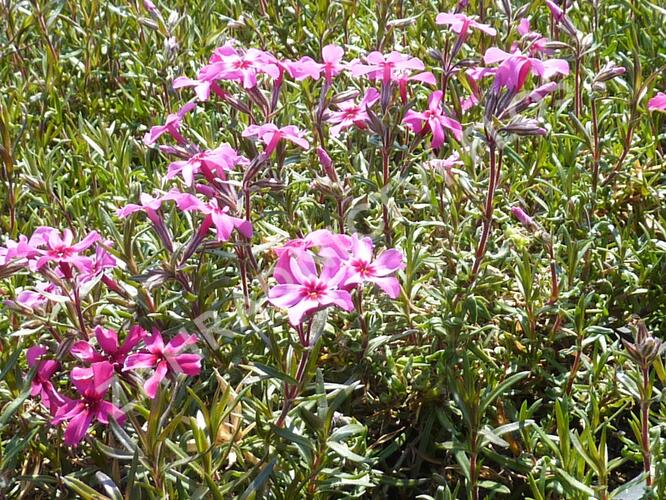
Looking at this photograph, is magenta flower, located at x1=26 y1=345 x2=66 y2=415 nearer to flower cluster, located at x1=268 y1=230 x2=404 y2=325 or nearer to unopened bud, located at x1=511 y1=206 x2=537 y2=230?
flower cluster, located at x1=268 y1=230 x2=404 y2=325

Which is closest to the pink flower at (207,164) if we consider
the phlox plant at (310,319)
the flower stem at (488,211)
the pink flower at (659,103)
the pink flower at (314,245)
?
the phlox plant at (310,319)

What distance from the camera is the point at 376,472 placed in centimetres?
229

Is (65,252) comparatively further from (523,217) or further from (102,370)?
(523,217)

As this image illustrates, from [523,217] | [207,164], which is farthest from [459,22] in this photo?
[207,164]

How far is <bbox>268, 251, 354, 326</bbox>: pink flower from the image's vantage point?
188 centimetres

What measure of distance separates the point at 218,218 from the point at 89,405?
0.55m

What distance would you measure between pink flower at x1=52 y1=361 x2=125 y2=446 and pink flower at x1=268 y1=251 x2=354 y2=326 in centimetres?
48


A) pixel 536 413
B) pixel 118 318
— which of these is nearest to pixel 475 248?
pixel 536 413

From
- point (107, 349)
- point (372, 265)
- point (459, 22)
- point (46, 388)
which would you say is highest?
point (459, 22)

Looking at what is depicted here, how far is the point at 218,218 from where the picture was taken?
2160 millimetres

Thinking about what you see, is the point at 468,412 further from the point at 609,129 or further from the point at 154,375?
the point at 609,129

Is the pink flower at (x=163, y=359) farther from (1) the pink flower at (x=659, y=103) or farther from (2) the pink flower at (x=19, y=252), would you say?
(1) the pink flower at (x=659, y=103)

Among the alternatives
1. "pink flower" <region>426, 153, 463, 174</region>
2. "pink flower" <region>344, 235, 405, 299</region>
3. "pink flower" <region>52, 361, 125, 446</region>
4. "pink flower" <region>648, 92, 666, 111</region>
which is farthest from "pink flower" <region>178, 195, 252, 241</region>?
"pink flower" <region>648, 92, 666, 111</region>

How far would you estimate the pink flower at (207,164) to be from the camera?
2.27 metres
